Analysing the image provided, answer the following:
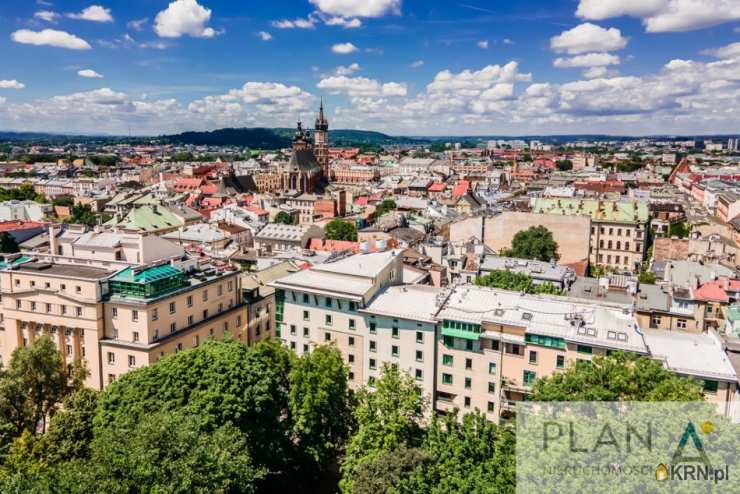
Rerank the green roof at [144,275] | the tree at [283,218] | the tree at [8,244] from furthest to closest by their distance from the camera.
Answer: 1. the tree at [283,218]
2. the tree at [8,244]
3. the green roof at [144,275]

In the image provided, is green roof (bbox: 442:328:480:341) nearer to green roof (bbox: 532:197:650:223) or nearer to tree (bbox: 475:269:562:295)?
tree (bbox: 475:269:562:295)

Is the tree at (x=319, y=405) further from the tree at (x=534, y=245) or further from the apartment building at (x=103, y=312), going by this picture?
the tree at (x=534, y=245)

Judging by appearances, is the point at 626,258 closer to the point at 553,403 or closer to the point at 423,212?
the point at 423,212

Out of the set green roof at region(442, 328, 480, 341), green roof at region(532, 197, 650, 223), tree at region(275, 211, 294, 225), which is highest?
green roof at region(532, 197, 650, 223)

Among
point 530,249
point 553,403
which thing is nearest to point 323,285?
point 553,403

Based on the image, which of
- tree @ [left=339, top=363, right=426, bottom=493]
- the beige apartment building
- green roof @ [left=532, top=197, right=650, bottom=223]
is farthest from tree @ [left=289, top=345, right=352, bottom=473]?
green roof @ [left=532, top=197, right=650, bottom=223]

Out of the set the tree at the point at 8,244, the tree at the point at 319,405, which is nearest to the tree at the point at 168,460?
the tree at the point at 319,405

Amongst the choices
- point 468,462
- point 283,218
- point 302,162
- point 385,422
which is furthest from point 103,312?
point 302,162
